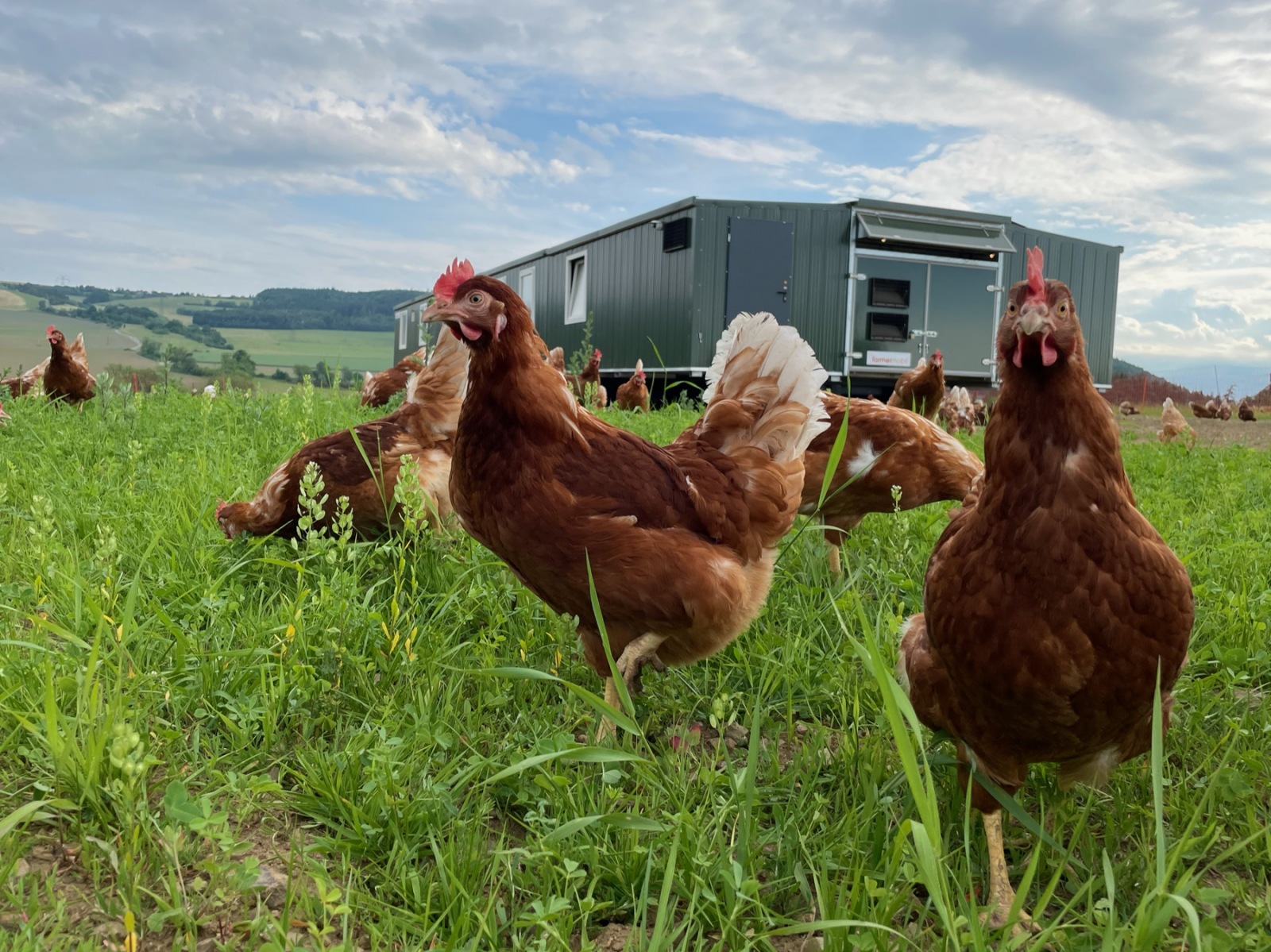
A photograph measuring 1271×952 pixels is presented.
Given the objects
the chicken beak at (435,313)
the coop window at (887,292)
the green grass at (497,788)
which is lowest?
the green grass at (497,788)

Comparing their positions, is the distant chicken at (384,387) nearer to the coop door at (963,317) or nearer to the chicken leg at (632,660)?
the chicken leg at (632,660)

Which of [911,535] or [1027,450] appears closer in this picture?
[1027,450]

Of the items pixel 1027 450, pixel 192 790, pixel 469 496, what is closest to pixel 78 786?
pixel 192 790

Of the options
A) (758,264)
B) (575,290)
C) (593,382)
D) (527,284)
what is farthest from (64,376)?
(527,284)

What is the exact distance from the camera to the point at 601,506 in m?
2.51

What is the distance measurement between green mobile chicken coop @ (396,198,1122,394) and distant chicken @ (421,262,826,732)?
10.00 metres

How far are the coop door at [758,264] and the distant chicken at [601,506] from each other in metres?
11.1

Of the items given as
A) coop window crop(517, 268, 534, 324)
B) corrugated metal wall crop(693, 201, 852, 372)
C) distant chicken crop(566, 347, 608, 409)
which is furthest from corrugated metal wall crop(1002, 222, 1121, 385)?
coop window crop(517, 268, 534, 324)

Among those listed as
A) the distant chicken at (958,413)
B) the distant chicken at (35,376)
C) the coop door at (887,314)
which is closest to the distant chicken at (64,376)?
the distant chicken at (35,376)

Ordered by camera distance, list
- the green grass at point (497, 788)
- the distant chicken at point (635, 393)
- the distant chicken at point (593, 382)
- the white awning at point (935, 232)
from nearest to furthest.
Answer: the green grass at point (497, 788) → the distant chicken at point (593, 382) → the distant chicken at point (635, 393) → the white awning at point (935, 232)

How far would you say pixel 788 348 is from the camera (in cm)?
316

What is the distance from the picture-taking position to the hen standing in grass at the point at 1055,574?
1666mm

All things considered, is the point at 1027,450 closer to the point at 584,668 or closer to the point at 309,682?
the point at 584,668

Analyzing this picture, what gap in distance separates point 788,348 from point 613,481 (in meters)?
1.05
